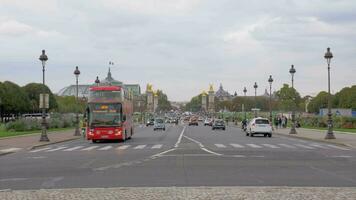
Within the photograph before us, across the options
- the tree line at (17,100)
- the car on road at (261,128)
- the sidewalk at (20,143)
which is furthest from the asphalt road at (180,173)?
the tree line at (17,100)

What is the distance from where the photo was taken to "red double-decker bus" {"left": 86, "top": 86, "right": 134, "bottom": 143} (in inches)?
1666

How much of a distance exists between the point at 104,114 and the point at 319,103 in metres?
153

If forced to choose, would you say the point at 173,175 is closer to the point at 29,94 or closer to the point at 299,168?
the point at 299,168

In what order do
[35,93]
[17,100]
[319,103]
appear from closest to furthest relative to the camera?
1. [17,100]
2. [35,93]
3. [319,103]

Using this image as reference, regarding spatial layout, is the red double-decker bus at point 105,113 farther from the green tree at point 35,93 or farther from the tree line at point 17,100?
the green tree at point 35,93

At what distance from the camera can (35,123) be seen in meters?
74.7

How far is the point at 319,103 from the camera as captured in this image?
187 meters

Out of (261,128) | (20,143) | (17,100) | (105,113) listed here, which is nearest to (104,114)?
(105,113)

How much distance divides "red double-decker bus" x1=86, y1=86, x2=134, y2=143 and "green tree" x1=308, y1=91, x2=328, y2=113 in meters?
147

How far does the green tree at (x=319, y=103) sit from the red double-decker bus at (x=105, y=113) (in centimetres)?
14670

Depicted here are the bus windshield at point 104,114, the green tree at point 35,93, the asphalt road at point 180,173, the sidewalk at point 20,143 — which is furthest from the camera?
the green tree at point 35,93

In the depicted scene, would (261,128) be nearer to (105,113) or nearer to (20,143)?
(105,113)

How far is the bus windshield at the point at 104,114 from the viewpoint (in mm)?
42259

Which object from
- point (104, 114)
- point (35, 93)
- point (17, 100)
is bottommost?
point (104, 114)
